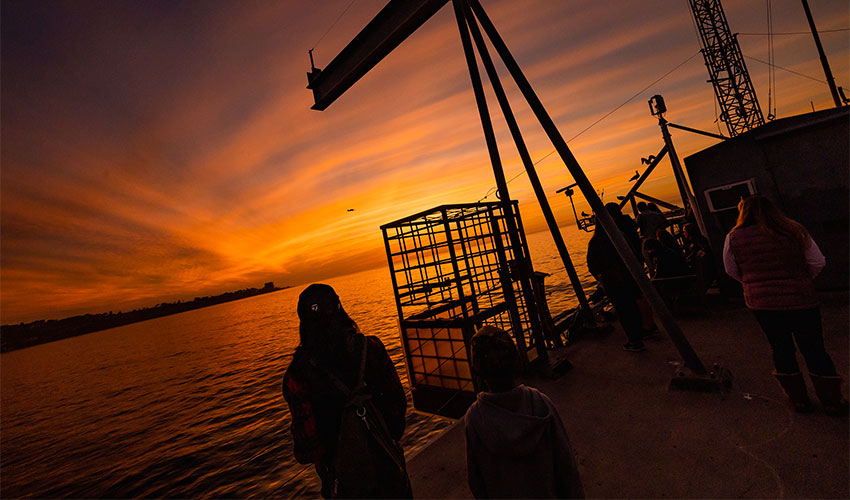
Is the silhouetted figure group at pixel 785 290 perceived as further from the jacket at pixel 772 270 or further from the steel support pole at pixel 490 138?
the steel support pole at pixel 490 138

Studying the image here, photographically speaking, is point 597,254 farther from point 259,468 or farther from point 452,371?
point 259,468

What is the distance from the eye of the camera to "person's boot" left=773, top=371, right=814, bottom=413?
2.98 m

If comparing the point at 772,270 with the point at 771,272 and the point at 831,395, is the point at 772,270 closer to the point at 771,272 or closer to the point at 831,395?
the point at 771,272

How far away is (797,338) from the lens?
3000mm

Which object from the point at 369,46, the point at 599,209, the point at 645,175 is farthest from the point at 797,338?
the point at 645,175

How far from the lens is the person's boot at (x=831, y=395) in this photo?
2.85 metres

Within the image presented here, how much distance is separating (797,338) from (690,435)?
4.48ft

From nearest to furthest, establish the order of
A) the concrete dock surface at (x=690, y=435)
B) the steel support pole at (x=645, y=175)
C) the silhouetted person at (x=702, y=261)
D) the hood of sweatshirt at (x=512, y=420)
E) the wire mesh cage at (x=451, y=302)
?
the hood of sweatshirt at (x=512, y=420)
the concrete dock surface at (x=690, y=435)
the wire mesh cage at (x=451, y=302)
the silhouetted person at (x=702, y=261)
the steel support pole at (x=645, y=175)

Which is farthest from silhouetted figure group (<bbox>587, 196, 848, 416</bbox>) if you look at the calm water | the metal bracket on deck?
the calm water

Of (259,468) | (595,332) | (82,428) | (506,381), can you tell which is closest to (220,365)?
(82,428)

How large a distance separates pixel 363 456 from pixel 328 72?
8.20 metres

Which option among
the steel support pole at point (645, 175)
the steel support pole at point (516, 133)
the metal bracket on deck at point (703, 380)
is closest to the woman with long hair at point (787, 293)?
the metal bracket on deck at point (703, 380)

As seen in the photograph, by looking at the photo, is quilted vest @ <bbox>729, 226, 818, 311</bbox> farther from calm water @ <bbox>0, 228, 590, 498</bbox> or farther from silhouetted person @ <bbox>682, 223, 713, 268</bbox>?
calm water @ <bbox>0, 228, 590, 498</bbox>

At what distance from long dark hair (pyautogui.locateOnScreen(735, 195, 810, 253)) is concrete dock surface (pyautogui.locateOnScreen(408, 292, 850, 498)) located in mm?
1669
